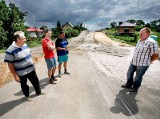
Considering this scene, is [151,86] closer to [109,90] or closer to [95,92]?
[109,90]

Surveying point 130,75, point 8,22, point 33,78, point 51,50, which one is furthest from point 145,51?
point 8,22

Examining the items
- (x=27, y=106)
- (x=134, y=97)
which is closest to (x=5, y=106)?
(x=27, y=106)

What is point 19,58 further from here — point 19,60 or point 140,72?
point 140,72

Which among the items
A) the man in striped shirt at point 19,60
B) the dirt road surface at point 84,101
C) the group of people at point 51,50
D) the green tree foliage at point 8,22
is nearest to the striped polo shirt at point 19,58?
the man in striped shirt at point 19,60

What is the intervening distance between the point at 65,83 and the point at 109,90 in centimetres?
159

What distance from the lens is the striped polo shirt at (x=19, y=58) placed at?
393cm

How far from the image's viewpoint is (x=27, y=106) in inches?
170

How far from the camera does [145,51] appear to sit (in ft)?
15.5

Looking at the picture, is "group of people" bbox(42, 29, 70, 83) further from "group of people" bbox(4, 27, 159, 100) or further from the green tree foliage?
the green tree foliage

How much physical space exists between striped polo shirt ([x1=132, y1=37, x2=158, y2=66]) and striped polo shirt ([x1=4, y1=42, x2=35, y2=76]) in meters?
3.01

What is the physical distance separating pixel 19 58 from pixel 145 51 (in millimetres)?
3388

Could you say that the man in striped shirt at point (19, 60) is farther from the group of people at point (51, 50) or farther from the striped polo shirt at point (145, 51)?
the striped polo shirt at point (145, 51)

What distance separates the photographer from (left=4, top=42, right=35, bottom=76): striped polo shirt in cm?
393

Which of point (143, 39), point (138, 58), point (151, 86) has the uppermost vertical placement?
point (143, 39)
